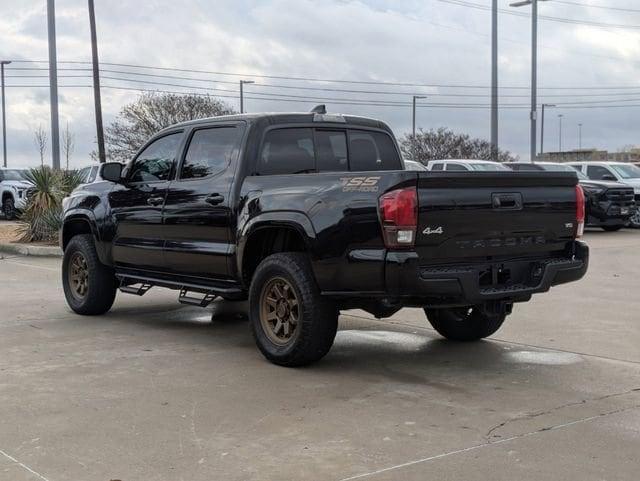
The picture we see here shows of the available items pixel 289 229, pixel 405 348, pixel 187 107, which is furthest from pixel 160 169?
pixel 187 107

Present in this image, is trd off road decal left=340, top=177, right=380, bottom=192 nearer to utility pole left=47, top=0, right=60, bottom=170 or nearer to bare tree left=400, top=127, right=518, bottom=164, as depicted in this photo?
utility pole left=47, top=0, right=60, bottom=170

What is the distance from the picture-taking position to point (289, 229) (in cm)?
623

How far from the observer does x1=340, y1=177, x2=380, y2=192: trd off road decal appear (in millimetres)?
5539

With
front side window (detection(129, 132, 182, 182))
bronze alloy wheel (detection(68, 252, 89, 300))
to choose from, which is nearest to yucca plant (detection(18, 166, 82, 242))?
bronze alloy wheel (detection(68, 252, 89, 300))

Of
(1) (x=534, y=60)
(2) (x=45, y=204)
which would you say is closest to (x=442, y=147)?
(1) (x=534, y=60)

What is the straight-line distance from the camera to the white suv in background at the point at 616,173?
21797 mm

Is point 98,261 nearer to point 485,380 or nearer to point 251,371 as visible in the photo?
point 251,371

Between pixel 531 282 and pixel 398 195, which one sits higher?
pixel 398 195

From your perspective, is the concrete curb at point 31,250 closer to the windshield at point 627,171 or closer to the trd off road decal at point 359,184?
the trd off road decal at point 359,184

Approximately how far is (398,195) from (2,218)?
89.2ft

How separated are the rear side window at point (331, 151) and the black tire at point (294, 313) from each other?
4.30 ft

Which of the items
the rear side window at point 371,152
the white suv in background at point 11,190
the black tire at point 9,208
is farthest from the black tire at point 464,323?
the black tire at point 9,208

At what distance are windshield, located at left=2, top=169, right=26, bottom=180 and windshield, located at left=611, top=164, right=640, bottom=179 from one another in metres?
19.7

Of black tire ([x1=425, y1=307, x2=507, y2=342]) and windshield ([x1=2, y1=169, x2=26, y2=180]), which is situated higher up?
windshield ([x1=2, y1=169, x2=26, y2=180])
